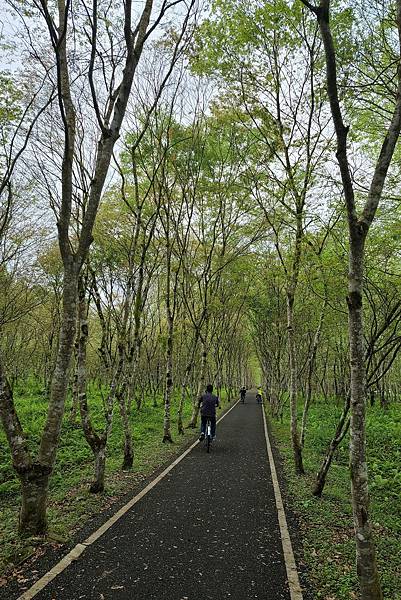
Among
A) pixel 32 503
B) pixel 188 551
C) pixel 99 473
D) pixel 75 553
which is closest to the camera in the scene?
pixel 75 553

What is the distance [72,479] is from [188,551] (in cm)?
471

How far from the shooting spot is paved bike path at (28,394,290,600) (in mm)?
4016

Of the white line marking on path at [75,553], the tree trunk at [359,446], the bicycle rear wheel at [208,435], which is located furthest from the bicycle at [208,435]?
the tree trunk at [359,446]

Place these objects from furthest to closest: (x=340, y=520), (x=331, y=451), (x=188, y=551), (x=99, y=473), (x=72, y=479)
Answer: (x=72, y=479)
(x=99, y=473)
(x=331, y=451)
(x=340, y=520)
(x=188, y=551)

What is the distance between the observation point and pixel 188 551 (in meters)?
4.98

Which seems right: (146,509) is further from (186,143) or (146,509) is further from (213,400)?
(186,143)

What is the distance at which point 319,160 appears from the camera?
970cm

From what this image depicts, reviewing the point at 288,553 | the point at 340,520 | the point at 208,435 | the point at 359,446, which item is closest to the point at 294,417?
the point at 208,435

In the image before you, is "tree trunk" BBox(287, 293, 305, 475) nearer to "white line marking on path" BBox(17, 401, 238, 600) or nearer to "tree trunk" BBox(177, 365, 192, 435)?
"white line marking on path" BBox(17, 401, 238, 600)

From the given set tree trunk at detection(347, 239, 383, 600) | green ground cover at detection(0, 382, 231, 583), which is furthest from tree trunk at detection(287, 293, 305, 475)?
tree trunk at detection(347, 239, 383, 600)

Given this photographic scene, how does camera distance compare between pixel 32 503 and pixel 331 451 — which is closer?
pixel 32 503

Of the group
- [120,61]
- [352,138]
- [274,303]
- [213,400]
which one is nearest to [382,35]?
[352,138]

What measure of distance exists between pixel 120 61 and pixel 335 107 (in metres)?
5.08

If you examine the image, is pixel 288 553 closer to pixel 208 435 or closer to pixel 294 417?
pixel 294 417
